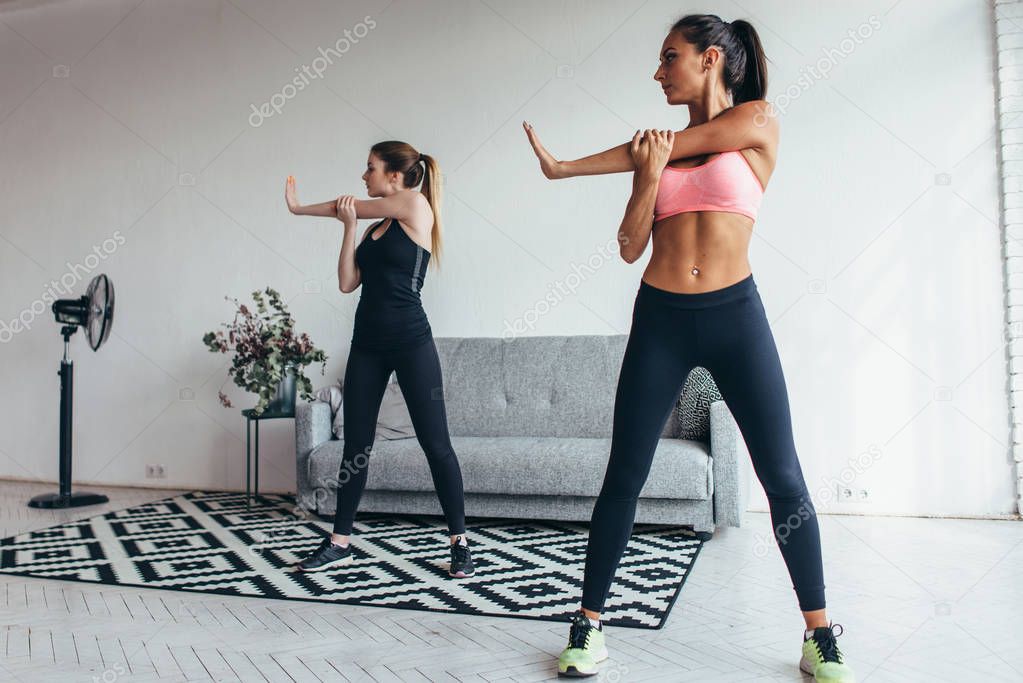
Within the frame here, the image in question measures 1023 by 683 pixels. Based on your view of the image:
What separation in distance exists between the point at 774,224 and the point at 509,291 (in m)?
1.33

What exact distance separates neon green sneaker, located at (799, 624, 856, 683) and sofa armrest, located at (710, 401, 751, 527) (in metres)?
1.53

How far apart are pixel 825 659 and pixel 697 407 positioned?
187 centimetres

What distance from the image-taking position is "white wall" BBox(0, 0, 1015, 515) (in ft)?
12.6

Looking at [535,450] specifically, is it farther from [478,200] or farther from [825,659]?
[825,659]

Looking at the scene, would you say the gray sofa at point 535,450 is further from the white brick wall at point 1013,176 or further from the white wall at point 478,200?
the white brick wall at point 1013,176

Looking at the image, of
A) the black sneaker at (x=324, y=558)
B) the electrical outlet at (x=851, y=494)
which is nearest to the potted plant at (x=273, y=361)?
the black sneaker at (x=324, y=558)

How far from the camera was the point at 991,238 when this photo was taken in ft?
12.4

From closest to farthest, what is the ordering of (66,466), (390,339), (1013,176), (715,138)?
(715,138) < (390,339) < (1013,176) < (66,466)

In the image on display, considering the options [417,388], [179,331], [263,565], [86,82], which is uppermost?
[86,82]

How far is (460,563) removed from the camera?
9.21ft

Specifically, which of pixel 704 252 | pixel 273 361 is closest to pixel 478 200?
pixel 273 361

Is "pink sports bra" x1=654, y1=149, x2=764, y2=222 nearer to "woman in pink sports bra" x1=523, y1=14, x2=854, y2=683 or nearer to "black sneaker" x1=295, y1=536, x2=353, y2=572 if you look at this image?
"woman in pink sports bra" x1=523, y1=14, x2=854, y2=683

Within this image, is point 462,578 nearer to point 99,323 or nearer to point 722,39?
point 722,39

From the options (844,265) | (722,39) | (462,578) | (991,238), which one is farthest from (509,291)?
(722,39)
